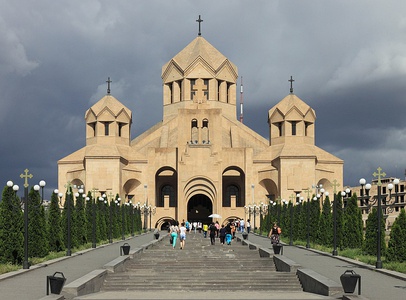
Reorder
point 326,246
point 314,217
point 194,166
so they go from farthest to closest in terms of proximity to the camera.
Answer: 1. point 194,166
2. point 314,217
3. point 326,246

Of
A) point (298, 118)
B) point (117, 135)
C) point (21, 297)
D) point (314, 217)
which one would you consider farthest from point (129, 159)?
point (21, 297)

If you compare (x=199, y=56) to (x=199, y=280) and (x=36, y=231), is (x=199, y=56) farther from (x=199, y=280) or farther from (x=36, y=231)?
(x=199, y=280)

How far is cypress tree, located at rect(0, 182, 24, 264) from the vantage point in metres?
17.7

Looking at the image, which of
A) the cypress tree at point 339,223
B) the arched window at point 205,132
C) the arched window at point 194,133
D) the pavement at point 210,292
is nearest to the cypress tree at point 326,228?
the cypress tree at point 339,223

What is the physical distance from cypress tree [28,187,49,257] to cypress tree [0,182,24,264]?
4.78ft

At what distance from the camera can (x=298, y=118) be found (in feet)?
193

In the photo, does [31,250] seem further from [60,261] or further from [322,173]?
[322,173]

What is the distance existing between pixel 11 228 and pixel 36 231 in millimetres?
1898

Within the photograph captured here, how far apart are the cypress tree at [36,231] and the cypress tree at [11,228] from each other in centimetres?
146

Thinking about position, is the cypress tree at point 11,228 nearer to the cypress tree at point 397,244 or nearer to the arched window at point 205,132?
the cypress tree at point 397,244

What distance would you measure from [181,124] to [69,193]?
35.5 metres

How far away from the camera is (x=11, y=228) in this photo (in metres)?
18.0

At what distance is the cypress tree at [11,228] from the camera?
17.7 m

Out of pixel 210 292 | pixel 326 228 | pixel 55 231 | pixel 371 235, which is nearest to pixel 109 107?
pixel 326 228
